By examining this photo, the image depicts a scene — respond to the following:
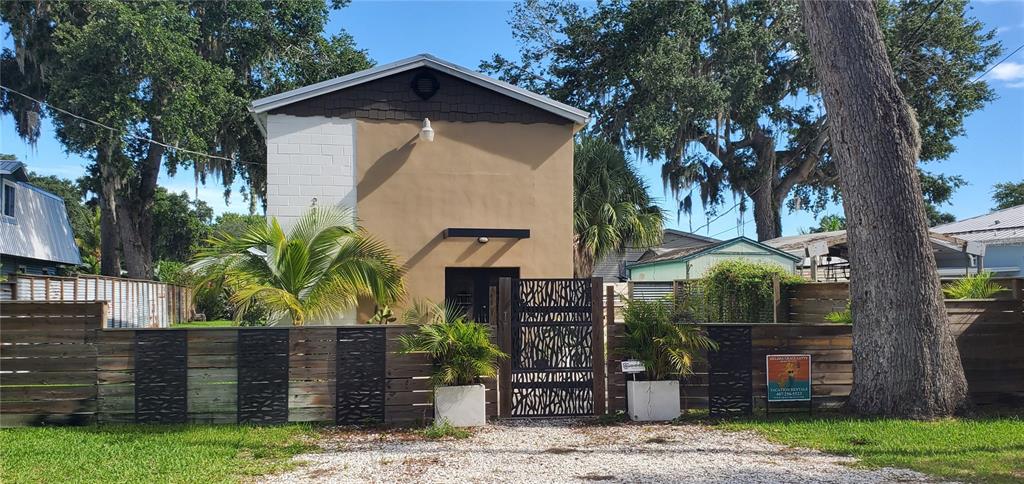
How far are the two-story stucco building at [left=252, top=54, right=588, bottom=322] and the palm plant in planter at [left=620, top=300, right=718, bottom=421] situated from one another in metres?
3.83

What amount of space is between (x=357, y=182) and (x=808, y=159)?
21136 millimetres

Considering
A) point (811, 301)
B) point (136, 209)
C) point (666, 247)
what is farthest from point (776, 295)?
point (136, 209)

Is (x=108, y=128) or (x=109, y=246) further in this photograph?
(x=109, y=246)

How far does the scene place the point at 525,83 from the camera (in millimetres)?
26156

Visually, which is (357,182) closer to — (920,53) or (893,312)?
(893,312)

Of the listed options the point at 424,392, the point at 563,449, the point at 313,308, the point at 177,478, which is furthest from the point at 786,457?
the point at 313,308

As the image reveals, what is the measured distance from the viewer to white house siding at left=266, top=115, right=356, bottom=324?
36.1 ft

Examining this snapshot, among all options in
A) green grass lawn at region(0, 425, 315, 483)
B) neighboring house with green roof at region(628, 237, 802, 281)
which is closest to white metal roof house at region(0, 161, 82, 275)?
green grass lawn at region(0, 425, 315, 483)

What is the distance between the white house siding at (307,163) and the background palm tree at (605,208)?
19.6 ft

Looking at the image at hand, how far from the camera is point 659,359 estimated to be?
778cm

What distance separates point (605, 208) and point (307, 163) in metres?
7.00

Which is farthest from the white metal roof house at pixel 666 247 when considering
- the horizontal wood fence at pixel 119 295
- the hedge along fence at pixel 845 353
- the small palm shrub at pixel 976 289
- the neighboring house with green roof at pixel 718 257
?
the hedge along fence at pixel 845 353

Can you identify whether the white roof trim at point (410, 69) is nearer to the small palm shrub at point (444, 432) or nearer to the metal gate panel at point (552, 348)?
the metal gate panel at point (552, 348)

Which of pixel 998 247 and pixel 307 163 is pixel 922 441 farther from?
pixel 998 247
